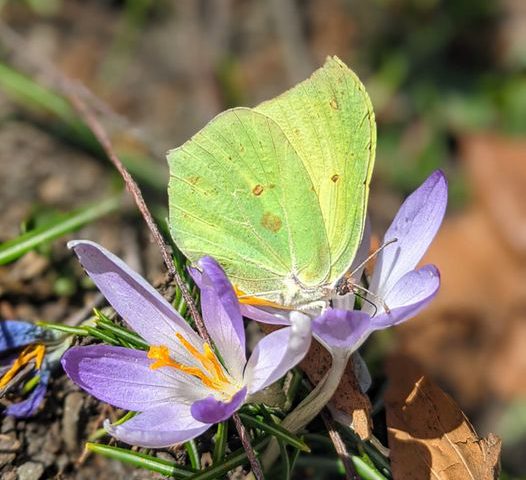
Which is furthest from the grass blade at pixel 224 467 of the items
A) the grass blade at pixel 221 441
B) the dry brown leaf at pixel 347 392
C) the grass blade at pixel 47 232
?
the grass blade at pixel 47 232

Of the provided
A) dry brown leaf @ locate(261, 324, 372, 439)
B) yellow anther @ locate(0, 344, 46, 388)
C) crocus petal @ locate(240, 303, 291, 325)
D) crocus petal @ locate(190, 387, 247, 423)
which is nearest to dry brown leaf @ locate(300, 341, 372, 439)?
dry brown leaf @ locate(261, 324, 372, 439)

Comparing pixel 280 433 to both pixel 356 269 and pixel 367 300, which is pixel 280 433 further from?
pixel 356 269

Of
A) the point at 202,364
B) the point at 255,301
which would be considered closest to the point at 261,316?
the point at 255,301

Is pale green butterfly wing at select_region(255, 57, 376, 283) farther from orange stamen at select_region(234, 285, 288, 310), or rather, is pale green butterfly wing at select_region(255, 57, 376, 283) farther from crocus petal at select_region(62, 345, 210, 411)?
crocus petal at select_region(62, 345, 210, 411)

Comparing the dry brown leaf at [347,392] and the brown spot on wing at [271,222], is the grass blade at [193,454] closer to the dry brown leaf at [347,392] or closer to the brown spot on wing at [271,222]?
the dry brown leaf at [347,392]

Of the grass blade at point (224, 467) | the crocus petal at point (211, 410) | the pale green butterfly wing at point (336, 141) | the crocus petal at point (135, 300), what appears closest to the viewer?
the crocus petal at point (211, 410)
